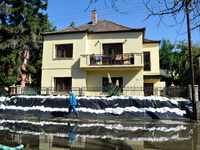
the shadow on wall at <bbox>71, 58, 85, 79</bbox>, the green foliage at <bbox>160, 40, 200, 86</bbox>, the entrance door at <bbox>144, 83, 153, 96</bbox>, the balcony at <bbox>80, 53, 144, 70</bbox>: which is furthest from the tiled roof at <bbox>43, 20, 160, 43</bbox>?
the green foliage at <bbox>160, 40, 200, 86</bbox>

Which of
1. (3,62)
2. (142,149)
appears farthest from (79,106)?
(3,62)

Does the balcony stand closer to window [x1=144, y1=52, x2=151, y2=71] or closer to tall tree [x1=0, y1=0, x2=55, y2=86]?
window [x1=144, y1=52, x2=151, y2=71]

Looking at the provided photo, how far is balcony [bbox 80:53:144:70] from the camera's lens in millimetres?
14273

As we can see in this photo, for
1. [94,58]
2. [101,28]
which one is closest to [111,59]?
[94,58]

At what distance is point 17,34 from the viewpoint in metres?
18.0

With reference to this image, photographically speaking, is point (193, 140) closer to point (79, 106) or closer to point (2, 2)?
point (79, 106)

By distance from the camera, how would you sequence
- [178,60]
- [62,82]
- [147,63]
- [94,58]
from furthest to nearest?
1. [178,60]
2. [147,63]
3. [62,82]
4. [94,58]

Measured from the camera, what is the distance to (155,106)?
28.7 feet

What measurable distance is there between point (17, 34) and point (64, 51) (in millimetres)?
6435

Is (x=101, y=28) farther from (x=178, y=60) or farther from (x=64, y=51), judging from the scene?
(x=178, y=60)

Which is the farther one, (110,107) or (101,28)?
(101,28)

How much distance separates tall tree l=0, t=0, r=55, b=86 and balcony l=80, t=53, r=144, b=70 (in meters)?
8.20

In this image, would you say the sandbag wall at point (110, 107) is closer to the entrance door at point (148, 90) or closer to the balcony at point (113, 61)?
the entrance door at point (148, 90)

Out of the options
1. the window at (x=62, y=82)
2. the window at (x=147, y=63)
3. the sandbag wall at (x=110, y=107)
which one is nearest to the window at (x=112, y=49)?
the window at (x=147, y=63)
